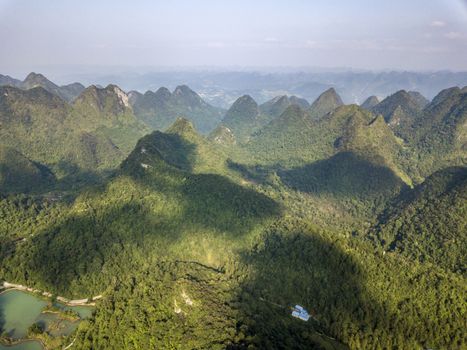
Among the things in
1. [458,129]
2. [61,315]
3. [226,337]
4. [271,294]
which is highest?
[458,129]

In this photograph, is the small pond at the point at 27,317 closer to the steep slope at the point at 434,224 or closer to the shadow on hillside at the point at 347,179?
the steep slope at the point at 434,224

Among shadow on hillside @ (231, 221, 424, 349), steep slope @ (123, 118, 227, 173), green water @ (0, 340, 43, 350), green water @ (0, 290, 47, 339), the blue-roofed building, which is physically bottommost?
green water @ (0, 290, 47, 339)

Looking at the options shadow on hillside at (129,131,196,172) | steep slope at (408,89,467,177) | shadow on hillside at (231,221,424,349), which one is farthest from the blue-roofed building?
steep slope at (408,89,467,177)

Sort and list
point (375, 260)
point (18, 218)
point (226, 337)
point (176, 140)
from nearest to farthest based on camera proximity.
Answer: point (226, 337)
point (375, 260)
point (18, 218)
point (176, 140)

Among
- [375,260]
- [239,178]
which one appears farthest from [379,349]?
[239,178]

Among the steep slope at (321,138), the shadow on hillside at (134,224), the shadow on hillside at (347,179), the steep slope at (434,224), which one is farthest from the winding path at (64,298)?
the steep slope at (321,138)

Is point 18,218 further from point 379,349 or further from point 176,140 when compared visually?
point 379,349

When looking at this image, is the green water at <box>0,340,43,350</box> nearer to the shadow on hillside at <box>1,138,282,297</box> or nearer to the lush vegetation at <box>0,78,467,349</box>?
the lush vegetation at <box>0,78,467,349</box>

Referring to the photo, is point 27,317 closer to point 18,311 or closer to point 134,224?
point 18,311
